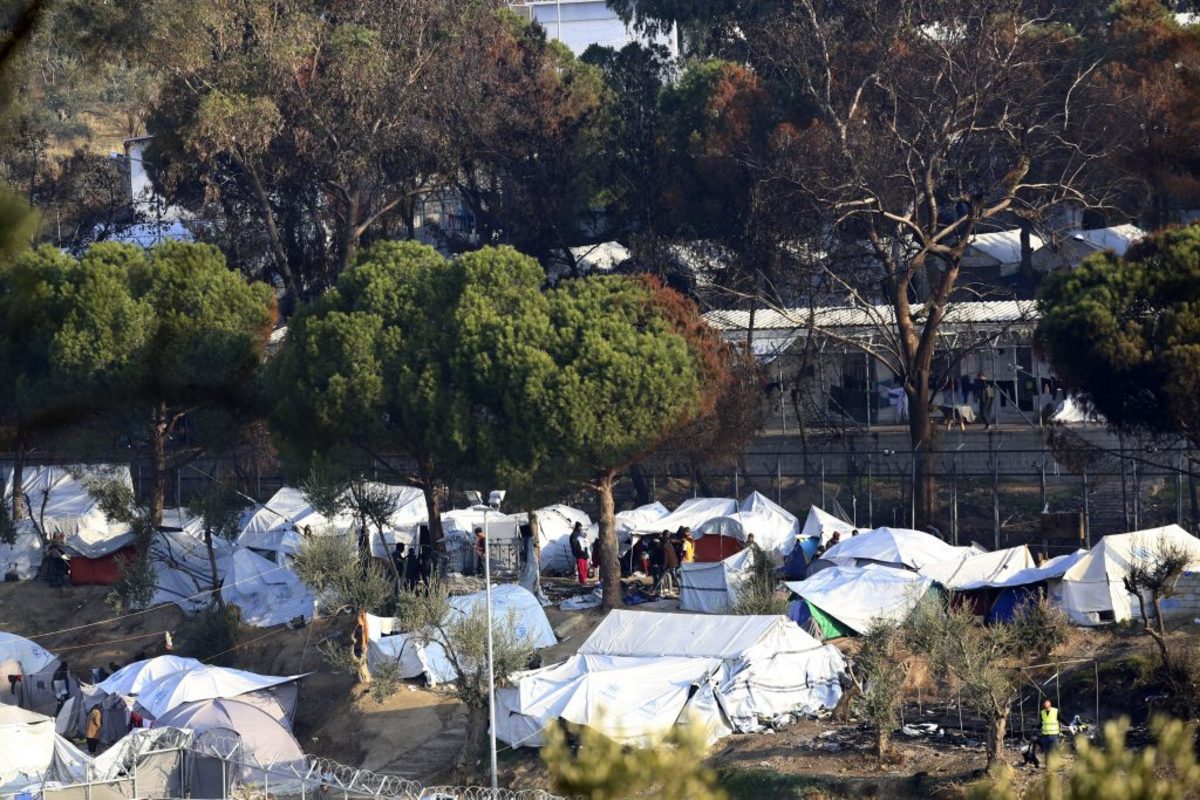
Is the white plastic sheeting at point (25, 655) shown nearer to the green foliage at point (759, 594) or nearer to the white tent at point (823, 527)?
the green foliage at point (759, 594)

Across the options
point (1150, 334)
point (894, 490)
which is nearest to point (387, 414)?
point (894, 490)

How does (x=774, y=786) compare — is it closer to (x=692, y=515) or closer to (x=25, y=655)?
(x=692, y=515)

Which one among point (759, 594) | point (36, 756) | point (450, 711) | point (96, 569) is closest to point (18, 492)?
point (96, 569)

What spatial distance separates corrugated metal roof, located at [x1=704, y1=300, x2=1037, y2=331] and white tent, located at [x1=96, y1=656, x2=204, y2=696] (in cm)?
1298

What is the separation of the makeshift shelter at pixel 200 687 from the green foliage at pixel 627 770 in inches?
778

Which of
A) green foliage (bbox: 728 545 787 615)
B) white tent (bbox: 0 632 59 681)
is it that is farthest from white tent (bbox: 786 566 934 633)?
white tent (bbox: 0 632 59 681)

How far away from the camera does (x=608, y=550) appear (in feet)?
96.3

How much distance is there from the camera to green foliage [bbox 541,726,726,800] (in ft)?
23.9

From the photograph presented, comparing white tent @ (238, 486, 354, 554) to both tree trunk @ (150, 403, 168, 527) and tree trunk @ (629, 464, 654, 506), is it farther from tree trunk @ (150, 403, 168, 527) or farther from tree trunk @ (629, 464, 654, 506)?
tree trunk @ (629, 464, 654, 506)

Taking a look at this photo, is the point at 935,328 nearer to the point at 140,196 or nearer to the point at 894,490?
the point at 894,490

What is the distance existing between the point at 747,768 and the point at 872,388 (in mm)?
18977

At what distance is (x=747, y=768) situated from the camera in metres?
22.1

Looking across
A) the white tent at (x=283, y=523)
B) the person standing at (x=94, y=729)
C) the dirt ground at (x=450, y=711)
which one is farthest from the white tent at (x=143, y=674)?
the white tent at (x=283, y=523)

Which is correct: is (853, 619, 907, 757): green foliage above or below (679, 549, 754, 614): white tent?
below
